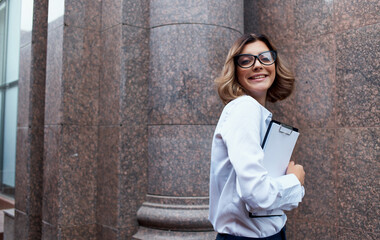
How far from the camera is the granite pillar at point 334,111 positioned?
359cm

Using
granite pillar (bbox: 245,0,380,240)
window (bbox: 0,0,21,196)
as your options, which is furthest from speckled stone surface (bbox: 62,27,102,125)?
window (bbox: 0,0,21,196)

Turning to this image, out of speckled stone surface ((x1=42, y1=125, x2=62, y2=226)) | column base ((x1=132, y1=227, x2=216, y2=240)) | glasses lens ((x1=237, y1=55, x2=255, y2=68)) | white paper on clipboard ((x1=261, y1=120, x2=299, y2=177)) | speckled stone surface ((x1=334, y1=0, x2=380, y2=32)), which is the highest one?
speckled stone surface ((x1=334, y1=0, x2=380, y2=32))

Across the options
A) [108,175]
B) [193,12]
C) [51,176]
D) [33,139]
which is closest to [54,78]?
[33,139]

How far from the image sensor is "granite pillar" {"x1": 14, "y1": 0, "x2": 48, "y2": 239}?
15.0 feet

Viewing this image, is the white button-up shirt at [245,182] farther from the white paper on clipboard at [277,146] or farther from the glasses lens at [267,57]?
the glasses lens at [267,57]

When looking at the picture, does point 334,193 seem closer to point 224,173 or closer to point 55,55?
point 224,173

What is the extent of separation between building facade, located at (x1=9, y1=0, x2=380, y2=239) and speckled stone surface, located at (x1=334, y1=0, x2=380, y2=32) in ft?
0.03

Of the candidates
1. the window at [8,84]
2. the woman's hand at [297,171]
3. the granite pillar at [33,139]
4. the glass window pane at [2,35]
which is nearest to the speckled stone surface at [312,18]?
the woman's hand at [297,171]

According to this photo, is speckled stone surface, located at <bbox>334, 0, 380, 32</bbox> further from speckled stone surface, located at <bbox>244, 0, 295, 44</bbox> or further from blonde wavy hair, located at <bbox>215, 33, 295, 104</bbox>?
blonde wavy hair, located at <bbox>215, 33, 295, 104</bbox>

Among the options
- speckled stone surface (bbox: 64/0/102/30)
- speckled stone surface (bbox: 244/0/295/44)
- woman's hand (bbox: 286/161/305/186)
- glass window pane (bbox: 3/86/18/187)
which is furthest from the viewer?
glass window pane (bbox: 3/86/18/187)

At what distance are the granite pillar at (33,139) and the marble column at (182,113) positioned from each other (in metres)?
1.60

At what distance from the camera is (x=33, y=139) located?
4.62 meters

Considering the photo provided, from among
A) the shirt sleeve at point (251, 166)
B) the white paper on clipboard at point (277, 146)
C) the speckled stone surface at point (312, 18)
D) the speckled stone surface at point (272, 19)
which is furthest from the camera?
the speckled stone surface at point (272, 19)

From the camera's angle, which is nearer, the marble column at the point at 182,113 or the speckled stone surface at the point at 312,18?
the marble column at the point at 182,113
